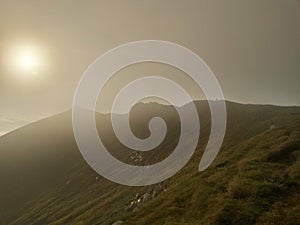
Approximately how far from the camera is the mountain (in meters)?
39.6

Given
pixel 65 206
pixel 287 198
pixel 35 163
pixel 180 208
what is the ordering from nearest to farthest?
A: pixel 287 198 < pixel 180 208 < pixel 65 206 < pixel 35 163

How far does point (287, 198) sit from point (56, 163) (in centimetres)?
15258

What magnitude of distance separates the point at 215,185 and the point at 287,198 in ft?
35.4

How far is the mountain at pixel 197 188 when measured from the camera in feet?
130

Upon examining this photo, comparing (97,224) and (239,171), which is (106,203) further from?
(239,171)

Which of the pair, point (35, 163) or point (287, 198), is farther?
point (35, 163)

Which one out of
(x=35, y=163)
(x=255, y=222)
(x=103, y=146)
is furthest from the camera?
(x=35, y=163)

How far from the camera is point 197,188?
49938mm

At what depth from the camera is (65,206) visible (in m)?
110

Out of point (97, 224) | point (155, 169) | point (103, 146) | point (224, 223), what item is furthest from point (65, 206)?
point (224, 223)

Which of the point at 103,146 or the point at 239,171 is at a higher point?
the point at 103,146

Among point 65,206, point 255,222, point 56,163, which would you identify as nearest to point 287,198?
point 255,222

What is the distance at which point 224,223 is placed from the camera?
3619cm

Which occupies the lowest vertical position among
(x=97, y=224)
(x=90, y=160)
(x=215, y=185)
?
(x=97, y=224)
